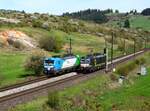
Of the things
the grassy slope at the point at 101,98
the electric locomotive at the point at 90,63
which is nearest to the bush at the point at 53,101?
the grassy slope at the point at 101,98

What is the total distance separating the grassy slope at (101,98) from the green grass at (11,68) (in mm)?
11107

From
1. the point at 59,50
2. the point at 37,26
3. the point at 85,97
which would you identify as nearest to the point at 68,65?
the point at 85,97

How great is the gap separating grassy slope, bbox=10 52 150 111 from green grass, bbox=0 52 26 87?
11.1m

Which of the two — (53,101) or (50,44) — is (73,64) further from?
(50,44)

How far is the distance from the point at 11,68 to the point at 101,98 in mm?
27476

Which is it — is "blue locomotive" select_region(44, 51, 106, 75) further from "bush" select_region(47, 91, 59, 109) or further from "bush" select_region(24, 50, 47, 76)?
"bush" select_region(47, 91, 59, 109)

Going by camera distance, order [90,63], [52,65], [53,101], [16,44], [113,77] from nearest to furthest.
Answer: [53,101] → [52,65] → [113,77] → [90,63] → [16,44]

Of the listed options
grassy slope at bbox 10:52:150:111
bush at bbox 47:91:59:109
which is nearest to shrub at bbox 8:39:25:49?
grassy slope at bbox 10:52:150:111

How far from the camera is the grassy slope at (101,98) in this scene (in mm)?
42844

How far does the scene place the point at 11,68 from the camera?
75.4m

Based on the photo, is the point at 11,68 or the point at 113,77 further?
the point at 11,68

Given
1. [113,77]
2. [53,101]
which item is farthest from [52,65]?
[53,101]

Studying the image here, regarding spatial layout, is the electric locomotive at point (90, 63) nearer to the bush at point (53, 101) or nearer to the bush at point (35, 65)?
the bush at point (35, 65)

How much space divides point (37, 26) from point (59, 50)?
33607 mm
